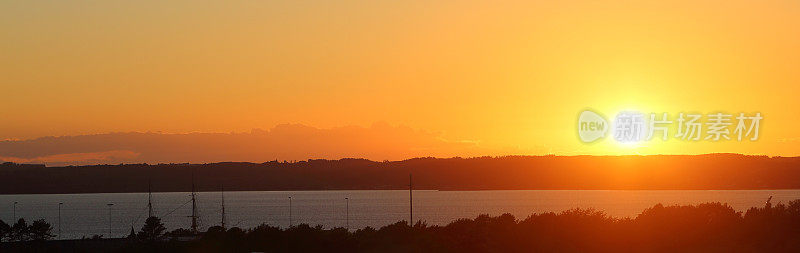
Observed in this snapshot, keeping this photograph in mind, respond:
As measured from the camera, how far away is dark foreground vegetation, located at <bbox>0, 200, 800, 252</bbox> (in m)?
41.2

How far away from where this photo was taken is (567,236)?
144ft

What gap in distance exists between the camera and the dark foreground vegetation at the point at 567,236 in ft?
135

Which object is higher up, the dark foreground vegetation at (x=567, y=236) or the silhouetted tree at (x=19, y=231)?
the dark foreground vegetation at (x=567, y=236)

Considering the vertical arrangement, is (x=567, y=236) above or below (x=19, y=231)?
above

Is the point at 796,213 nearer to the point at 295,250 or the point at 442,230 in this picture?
the point at 442,230

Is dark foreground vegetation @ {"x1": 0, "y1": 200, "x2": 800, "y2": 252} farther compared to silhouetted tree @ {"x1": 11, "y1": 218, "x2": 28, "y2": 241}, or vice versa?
silhouetted tree @ {"x1": 11, "y1": 218, "x2": 28, "y2": 241}

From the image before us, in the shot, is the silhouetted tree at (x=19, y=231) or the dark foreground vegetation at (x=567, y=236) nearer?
the dark foreground vegetation at (x=567, y=236)

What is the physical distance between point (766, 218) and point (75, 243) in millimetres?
46710

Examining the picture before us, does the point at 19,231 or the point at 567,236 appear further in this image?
the point at 19,231

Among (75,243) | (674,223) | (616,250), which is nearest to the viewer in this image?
(616,250)

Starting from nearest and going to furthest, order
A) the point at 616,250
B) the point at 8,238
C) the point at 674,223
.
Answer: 1. the point at 616,250
2. the point at 674,223
3. the point at 8,238

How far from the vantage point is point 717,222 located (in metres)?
45.0

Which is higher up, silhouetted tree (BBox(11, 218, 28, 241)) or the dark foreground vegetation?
the dark foreground vegetation

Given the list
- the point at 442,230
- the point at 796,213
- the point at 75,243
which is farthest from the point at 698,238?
the point at 75,243
